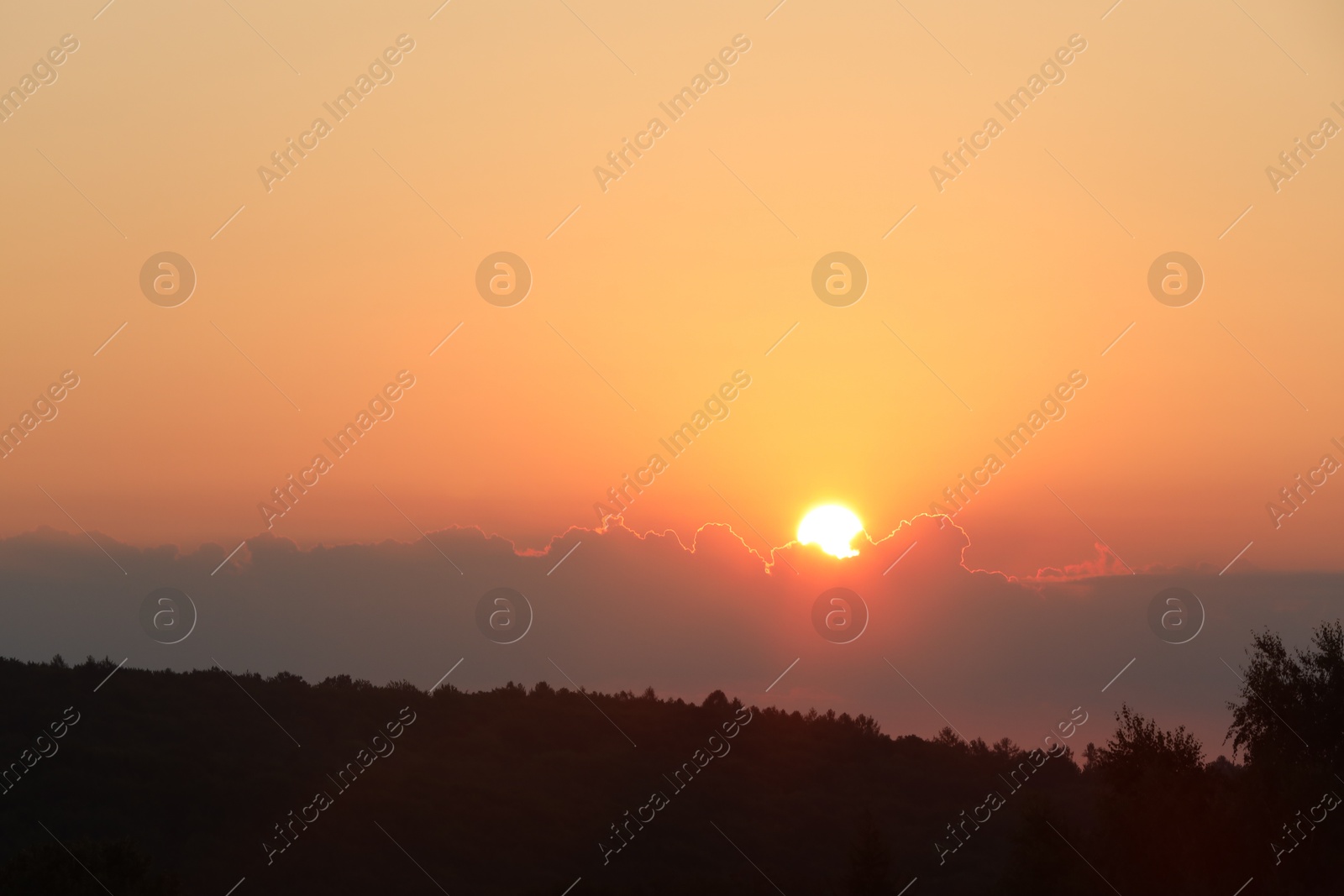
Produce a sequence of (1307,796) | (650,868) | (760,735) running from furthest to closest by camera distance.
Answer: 1. (760,735)
2. (650,868)
3. (1307,796)

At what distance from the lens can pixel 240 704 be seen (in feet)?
231

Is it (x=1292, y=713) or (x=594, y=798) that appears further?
(x=594, y=798)

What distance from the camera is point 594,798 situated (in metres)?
64.5

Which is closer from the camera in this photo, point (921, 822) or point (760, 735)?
point (921, 822)

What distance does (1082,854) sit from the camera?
146 ft

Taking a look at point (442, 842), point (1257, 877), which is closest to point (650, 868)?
point (442, 842)

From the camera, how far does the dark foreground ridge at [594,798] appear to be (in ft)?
137

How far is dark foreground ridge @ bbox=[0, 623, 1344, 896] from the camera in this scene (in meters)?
41.7

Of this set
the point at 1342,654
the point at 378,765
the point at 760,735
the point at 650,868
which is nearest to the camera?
the point at 1342,654

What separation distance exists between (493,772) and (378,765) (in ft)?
22.9

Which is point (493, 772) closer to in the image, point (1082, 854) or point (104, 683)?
point (104, 683)

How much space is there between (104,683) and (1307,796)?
212 ft

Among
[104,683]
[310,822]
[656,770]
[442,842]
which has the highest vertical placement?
[104,683]

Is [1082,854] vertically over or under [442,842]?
under
